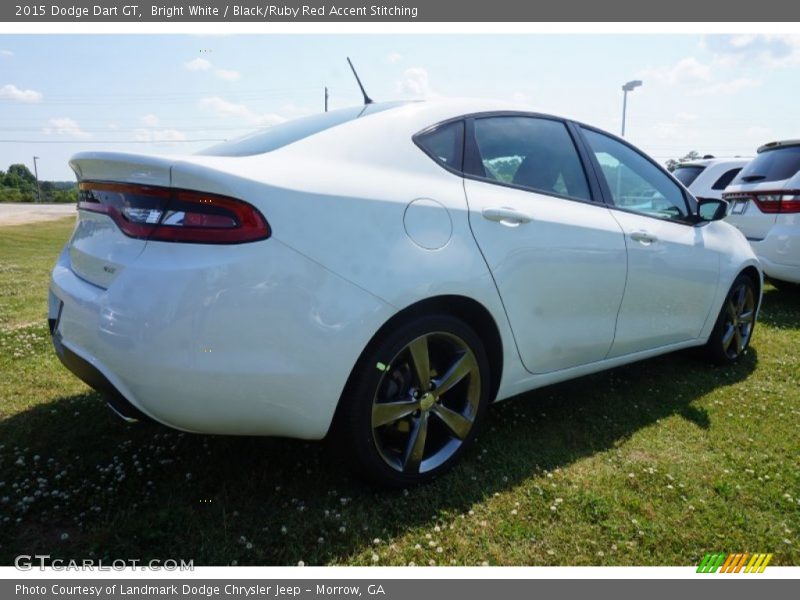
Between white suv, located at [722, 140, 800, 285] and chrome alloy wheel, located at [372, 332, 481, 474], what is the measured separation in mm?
5207

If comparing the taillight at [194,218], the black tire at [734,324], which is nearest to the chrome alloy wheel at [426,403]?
the taillight at [194,218]

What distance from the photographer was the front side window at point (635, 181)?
3.34m

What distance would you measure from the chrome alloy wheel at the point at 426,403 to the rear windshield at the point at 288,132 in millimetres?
1003

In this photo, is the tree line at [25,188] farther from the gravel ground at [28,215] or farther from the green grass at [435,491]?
the green grass at [435,491]

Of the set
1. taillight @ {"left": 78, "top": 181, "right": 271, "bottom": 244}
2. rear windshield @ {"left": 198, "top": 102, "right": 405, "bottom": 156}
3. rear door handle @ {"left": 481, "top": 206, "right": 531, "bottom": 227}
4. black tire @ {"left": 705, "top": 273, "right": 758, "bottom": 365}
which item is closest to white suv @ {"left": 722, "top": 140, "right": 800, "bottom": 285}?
black tire @ {"left": 705, "top": 273, "right": 758, "bottom": 365}

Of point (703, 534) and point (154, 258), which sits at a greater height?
point (154, 258)

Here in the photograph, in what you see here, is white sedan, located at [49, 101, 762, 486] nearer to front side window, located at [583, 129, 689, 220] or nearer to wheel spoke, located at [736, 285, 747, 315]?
front side window, located at [583, 129, 689, 220]

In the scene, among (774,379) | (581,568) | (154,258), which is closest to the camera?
(154,258)

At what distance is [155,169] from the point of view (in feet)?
6.51

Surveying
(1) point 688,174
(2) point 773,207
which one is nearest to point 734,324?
(2) point 773,207

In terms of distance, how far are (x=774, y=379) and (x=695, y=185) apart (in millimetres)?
5719

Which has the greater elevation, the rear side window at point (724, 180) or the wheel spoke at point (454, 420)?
the rear side window at point (724, 180)

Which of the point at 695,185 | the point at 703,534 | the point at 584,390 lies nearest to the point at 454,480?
the point at 703,534

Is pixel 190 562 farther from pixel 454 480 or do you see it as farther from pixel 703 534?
pixel 703 534
